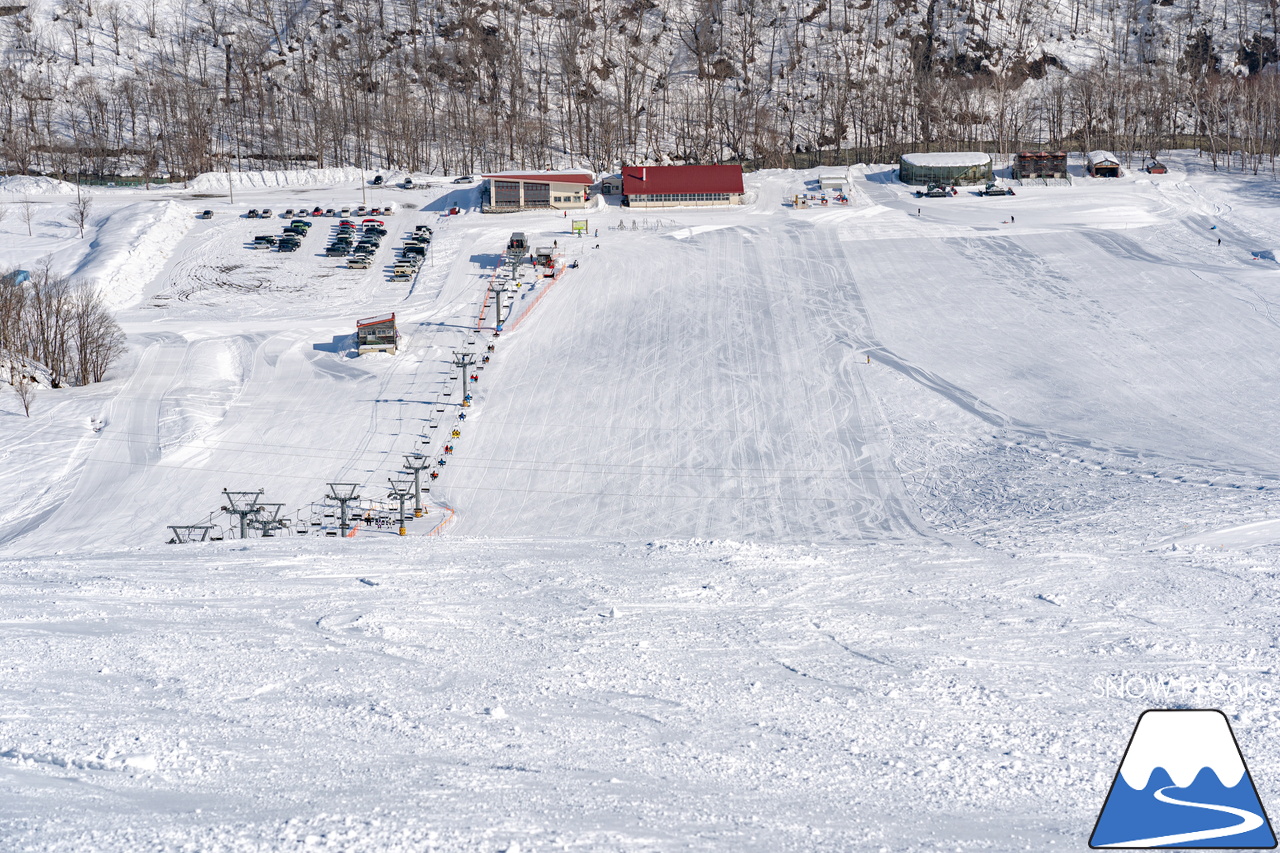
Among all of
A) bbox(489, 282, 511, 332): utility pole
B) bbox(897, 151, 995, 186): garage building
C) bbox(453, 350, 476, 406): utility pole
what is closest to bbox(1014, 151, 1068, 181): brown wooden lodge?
bbox(897, 151, 995, 186): garage building

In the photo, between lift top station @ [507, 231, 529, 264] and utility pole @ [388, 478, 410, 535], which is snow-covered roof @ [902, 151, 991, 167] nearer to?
lift top station @ [507, 231, 529, 264]

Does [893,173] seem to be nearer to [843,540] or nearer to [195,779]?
[843,540]

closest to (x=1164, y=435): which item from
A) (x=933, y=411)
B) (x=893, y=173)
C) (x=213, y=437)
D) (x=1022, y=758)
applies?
(x=933, y=411)

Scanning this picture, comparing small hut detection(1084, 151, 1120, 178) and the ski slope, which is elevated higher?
small hut detection(1084, 151, 1120, 178)

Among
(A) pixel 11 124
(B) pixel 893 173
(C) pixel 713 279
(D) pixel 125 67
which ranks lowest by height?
(C) pixel 713 279

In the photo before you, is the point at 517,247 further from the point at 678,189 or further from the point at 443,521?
the point at 443,521

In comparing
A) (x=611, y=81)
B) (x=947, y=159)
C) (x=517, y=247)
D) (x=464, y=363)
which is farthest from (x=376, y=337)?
(x=611, y=81)
